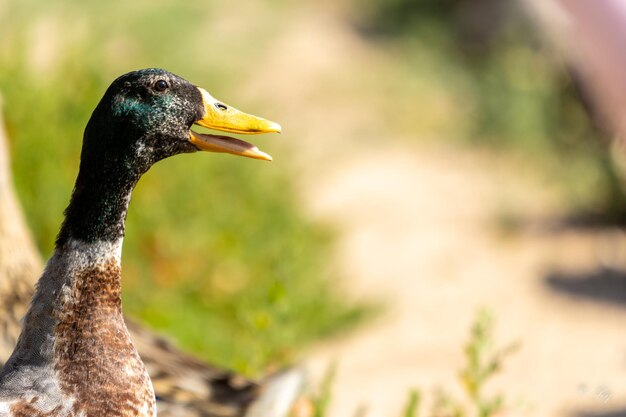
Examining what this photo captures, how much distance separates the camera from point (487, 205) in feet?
22.6

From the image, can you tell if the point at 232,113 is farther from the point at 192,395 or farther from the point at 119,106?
the point at 192,395

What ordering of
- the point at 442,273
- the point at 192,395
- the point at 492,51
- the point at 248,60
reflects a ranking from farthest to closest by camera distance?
the point at 492,51 → the point at 248,60 → the point at 442,273 → the point at 192,395

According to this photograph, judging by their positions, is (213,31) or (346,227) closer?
(346,227)

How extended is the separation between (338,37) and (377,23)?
573 millimetres

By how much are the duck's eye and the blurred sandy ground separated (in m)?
1.28

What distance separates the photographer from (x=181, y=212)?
4.94 metres

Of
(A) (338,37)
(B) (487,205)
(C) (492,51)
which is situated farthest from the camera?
(A) (338,37)

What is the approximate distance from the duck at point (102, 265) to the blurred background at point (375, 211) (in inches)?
31.8

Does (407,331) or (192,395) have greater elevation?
(407,331)

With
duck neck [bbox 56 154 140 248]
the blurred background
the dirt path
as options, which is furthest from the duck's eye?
the dirt path

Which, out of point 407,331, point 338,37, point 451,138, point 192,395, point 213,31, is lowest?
point 192,395

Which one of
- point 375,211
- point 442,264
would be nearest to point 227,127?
point 442,264

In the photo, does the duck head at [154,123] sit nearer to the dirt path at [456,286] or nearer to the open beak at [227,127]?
the open beak at [227,127]

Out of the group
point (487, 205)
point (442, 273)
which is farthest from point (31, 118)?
point (487, 205)
